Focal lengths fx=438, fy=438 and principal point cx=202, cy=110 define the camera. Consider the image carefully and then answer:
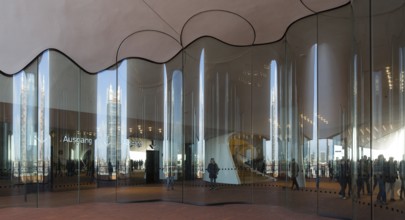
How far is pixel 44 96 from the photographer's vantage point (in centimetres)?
1486

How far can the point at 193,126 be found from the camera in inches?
590

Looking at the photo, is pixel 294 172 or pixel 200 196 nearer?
pixel 294 172

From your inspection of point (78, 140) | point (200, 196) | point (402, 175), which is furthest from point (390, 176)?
point (78, 140)

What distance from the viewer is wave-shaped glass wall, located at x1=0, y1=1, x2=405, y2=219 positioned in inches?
476

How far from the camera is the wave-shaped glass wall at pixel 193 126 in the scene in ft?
39.7

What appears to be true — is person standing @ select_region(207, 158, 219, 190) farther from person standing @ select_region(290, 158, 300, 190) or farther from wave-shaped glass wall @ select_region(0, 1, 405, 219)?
person standing @ select_region(290, 158, 300, 190)

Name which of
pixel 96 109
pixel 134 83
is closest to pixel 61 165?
pixel 96 109

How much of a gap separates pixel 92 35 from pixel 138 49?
6.19ft

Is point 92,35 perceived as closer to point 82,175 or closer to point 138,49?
point 138,49

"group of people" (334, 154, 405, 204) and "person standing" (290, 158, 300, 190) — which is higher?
"group of people" (334, 154, 405, 204)

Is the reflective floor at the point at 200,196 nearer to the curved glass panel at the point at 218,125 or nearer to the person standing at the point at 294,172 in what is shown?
the curved glass panel at the point at 218,125

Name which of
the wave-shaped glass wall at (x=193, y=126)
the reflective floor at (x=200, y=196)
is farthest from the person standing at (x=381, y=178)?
the reflective floor at (x=200, y=196)

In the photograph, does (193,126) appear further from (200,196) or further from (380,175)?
(380,175)

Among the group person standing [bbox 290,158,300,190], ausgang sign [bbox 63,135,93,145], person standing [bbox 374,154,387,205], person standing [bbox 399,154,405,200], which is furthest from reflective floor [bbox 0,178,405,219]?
person standing [bbox 399,154,405,200]
